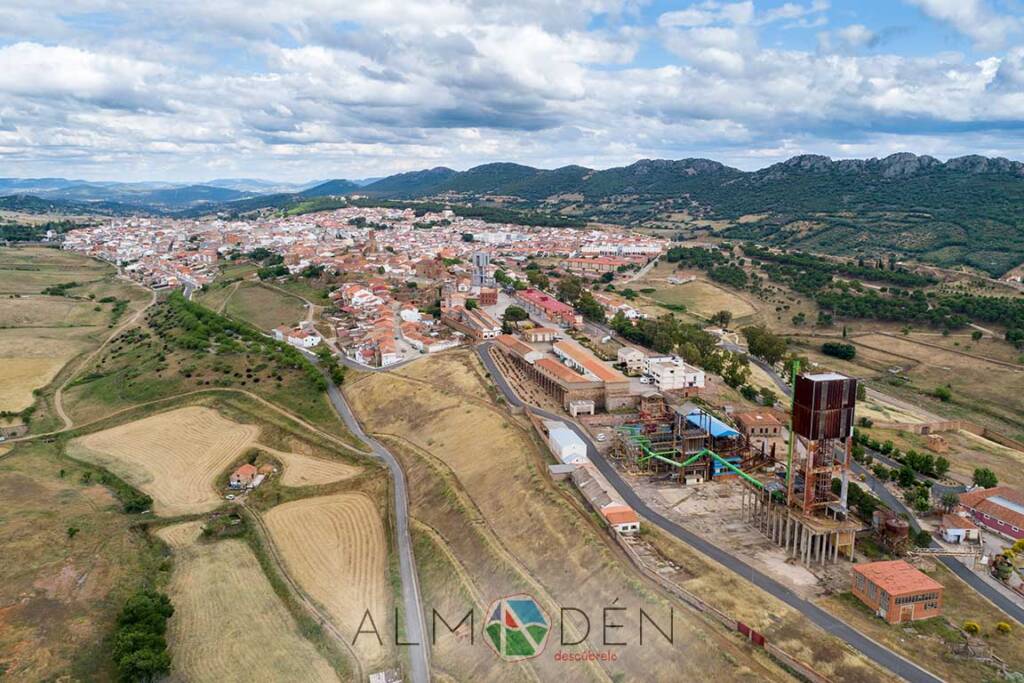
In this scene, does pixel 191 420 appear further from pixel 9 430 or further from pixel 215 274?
pixel 215 274

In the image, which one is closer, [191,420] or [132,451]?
[132,451]

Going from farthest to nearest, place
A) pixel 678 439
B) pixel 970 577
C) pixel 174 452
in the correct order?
pixel 174 452
pixel 678 439
pixel 970 577

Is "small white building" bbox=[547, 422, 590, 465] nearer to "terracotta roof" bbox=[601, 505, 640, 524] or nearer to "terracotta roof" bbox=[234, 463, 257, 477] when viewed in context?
"terracotta roof" bbox=[601, 505, 640, 524]

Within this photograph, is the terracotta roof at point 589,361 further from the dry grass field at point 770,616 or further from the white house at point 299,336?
the white house at point 299,336

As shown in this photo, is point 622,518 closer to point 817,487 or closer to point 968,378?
point 817,487

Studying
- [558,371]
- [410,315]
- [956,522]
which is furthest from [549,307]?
[956,522]

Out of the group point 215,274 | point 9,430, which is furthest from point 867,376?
point 215,274
